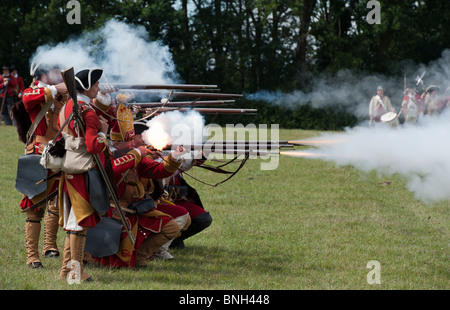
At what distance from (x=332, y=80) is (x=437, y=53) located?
6.84 metres

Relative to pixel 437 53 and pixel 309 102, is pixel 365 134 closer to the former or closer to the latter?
pixel 309 102

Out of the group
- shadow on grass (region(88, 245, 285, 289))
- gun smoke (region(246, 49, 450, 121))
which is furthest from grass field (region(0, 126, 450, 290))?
gun smoke (region(246, 49, 450, 121))

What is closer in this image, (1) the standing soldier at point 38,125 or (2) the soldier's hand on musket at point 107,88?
(1) the standing soldier at point 38,125

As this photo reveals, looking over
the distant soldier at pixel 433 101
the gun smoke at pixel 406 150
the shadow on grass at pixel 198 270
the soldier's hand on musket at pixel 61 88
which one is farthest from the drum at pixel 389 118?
the soldier's hand on musket at pixel 61 88

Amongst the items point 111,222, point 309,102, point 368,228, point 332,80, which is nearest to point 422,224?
point 368,228

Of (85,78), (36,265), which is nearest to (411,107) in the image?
(36,265)

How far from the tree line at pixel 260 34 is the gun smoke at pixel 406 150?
73.4 feet

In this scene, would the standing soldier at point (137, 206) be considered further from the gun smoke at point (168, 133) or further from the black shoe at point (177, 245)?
the black shoe at point (177, 245)

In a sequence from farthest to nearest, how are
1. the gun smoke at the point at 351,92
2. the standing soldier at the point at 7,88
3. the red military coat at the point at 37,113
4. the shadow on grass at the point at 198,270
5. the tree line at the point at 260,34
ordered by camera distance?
the tree line at the point at 260,34 → the gun smoke at the point at 351,92 → the standing soldier at the point at 7,88 → the red military coat at the point at 37,113 → the shadow on grass at the point at 198,270

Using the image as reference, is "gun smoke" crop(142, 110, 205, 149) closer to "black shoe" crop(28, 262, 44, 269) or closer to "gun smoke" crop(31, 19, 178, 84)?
"gun smoke" crop(31, 19, 178, 84)

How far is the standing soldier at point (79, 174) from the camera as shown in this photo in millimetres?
5828

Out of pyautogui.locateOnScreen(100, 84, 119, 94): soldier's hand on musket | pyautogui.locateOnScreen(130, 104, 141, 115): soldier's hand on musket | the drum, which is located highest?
pyautogui.locateOnScreen(100, 84, 119, 94): soldier's hand on musket

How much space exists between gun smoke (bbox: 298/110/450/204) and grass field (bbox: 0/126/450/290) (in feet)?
3.86

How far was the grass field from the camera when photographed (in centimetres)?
659
